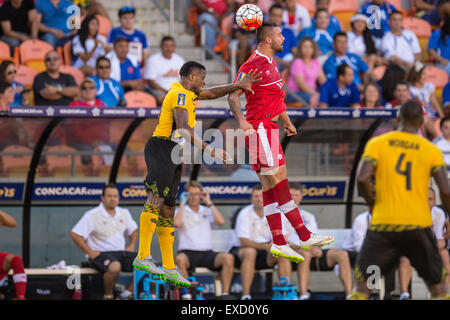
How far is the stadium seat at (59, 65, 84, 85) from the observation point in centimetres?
1434

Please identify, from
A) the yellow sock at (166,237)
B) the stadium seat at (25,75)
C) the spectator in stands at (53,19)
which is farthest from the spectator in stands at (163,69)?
the yellow sock at (166,237)

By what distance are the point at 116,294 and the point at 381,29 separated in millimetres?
7545

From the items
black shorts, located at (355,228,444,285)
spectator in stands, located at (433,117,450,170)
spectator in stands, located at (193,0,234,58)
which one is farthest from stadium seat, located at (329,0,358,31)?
black shorts, located at (355,228,444,285)

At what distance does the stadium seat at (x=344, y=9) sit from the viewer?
1747 centimetres

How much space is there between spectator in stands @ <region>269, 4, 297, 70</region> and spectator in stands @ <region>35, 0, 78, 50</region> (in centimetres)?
349

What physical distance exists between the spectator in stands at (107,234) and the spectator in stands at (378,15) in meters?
6.21

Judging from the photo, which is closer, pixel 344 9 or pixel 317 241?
pixel 317 241

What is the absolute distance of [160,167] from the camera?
882 centimetres

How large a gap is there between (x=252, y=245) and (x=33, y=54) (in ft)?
16.4

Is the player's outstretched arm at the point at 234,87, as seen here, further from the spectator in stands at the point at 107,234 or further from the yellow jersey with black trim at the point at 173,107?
the spectator in stands at the point at 107,234

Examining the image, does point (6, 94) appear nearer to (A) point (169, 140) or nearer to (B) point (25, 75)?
(B) point (25, 75)

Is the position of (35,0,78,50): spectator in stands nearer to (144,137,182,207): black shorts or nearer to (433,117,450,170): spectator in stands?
(433,117,450,170): spectator in stands

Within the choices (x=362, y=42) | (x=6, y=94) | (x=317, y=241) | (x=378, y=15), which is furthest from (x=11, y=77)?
(x=378, y=15)

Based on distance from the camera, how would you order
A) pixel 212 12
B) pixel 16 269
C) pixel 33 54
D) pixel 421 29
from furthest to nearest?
1. pixel 421 29
2. pixel 212 12
3. pixel 33 54
4. pixel 16 269
